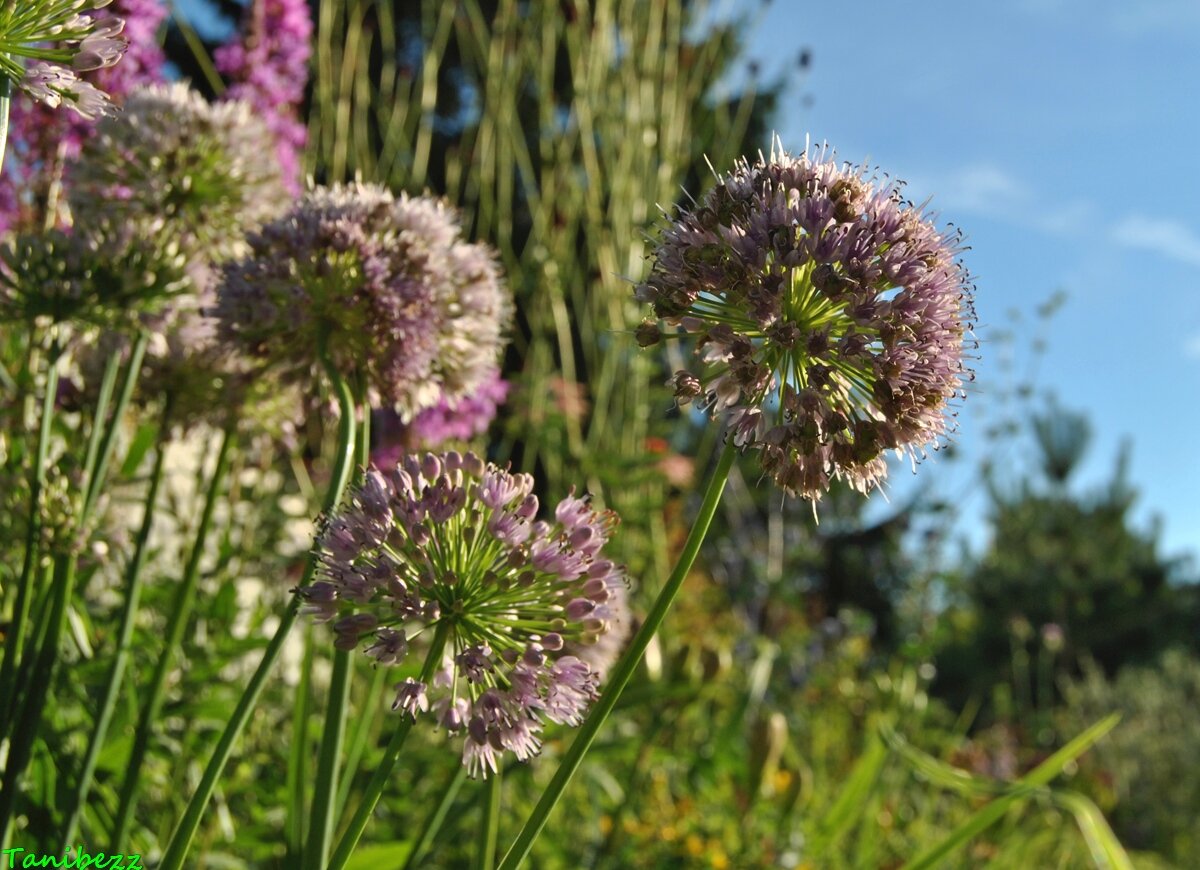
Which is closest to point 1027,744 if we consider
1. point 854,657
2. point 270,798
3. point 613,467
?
point 854,657

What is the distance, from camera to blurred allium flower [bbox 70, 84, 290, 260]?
1883 mm

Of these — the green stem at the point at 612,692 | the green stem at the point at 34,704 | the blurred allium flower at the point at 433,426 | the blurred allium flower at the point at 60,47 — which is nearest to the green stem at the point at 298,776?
the green stem at the point at 34,704

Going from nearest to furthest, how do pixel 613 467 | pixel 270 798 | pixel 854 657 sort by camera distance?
pixel 270 798, pixel 613 467, pixel 854 657

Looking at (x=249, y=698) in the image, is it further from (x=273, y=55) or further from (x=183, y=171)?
(x=273, y=55)

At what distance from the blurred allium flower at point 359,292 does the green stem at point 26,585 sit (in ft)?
0.89

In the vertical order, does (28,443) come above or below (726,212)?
below

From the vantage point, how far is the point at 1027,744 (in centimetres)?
790

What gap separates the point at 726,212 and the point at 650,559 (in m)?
3.53

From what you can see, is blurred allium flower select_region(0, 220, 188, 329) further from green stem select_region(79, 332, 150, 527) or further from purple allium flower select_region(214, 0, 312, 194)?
purple allium flower select_region(214, 0, 312, 194)

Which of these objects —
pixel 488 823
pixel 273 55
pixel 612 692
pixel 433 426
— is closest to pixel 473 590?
pixel 612 692

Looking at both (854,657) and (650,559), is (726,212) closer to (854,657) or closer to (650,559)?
(650,559)

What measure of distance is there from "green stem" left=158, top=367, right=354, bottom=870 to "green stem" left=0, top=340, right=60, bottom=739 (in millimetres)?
324

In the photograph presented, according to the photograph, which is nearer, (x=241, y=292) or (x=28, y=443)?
(x=241, y=292)

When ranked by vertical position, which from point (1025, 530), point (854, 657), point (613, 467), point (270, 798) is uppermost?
point (1025, 530)
